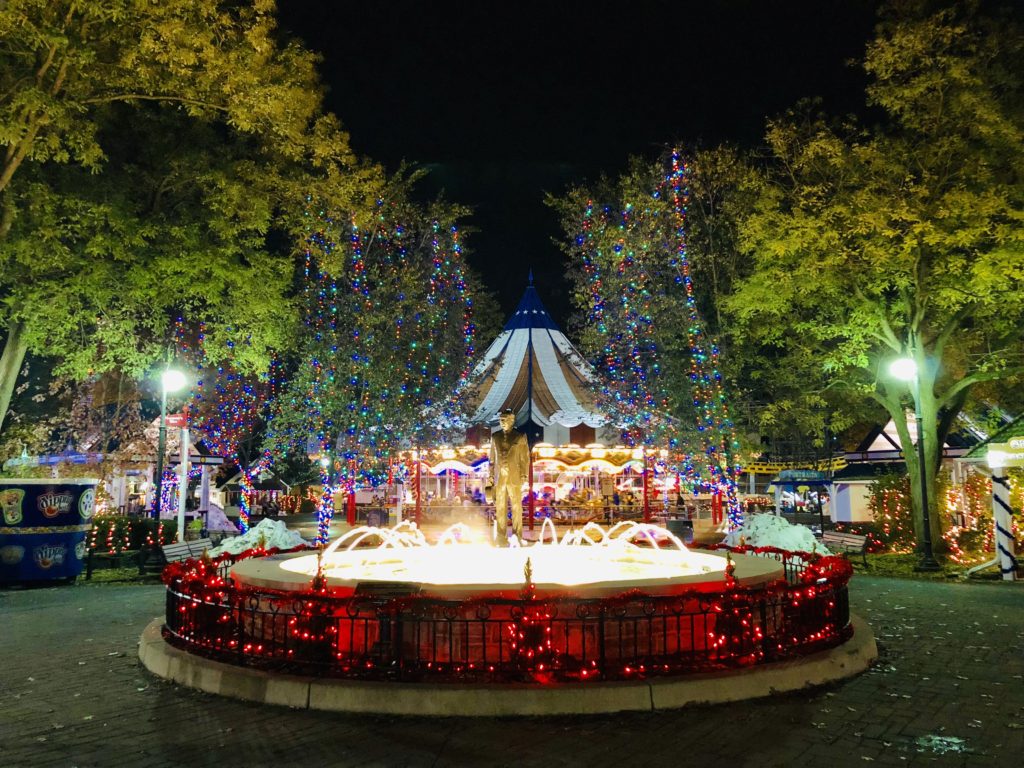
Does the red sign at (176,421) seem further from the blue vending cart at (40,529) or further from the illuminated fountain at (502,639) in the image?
the illuminated fountain at (502,639)

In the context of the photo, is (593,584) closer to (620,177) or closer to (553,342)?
(620,177)

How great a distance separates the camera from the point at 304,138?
1577 cm

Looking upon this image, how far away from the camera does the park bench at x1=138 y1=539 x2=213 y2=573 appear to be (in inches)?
609

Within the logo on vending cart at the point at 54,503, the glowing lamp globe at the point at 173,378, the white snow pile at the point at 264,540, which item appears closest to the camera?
the logo on vending cart at the point at 54,503

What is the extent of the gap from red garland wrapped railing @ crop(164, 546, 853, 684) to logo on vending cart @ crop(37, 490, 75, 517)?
9.65 m

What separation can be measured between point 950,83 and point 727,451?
1100 centimetres

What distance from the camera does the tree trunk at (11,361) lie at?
16.1 metres

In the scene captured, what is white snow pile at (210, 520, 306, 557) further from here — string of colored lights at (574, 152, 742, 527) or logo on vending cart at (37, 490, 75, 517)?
string of colored lights at (574, 152, 742, 527)

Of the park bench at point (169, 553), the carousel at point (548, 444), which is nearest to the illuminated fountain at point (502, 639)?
the park bench at point (169, 553)

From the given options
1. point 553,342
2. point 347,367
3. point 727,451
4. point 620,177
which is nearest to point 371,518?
point 347,367

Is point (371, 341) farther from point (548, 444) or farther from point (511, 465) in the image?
point (511, 465)

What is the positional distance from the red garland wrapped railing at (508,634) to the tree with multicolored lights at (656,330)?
48.4ft

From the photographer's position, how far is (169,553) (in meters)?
15.3

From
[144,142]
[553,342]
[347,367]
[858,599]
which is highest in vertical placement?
[144,142]
